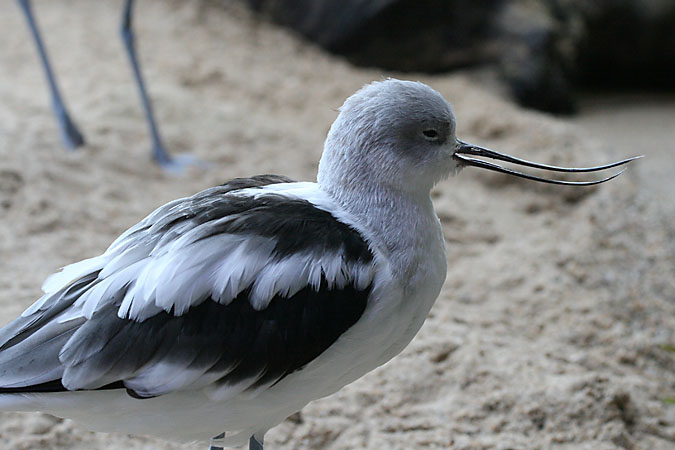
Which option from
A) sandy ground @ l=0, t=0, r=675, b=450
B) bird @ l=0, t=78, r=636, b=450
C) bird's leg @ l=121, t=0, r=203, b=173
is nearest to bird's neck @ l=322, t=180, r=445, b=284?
bird @ l=0, t=78, r=636, b=450

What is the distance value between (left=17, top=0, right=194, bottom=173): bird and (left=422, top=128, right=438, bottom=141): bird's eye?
236cm

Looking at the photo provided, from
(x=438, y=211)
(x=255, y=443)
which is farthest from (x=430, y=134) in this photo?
(x=438, y=211)

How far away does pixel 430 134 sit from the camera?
1.72 metres

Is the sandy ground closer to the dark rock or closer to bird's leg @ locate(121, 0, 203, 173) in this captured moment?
bird's leg @ locate(121, 0, 203, 173)

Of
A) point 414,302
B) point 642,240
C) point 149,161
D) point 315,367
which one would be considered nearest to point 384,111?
point 414,302

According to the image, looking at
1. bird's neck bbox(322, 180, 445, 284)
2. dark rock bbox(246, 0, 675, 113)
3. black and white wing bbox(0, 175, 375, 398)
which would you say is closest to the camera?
black and white wing bbox(0, 175, 375, 398)

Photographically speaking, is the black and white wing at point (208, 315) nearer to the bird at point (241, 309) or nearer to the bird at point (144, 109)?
the bird at point (241, 309)

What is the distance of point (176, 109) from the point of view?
4449 millimetres

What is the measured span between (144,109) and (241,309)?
2661mm

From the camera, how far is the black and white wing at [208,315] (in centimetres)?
152

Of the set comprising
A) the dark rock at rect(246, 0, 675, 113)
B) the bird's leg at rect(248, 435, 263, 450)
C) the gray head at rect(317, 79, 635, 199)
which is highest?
the dark rock at rect(246, 0, 675, 113)

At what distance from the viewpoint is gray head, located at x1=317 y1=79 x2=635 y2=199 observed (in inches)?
66.2

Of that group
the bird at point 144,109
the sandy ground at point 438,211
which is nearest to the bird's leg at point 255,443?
the sandy ground at point 438,211

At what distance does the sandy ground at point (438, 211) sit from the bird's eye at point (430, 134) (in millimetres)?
951
